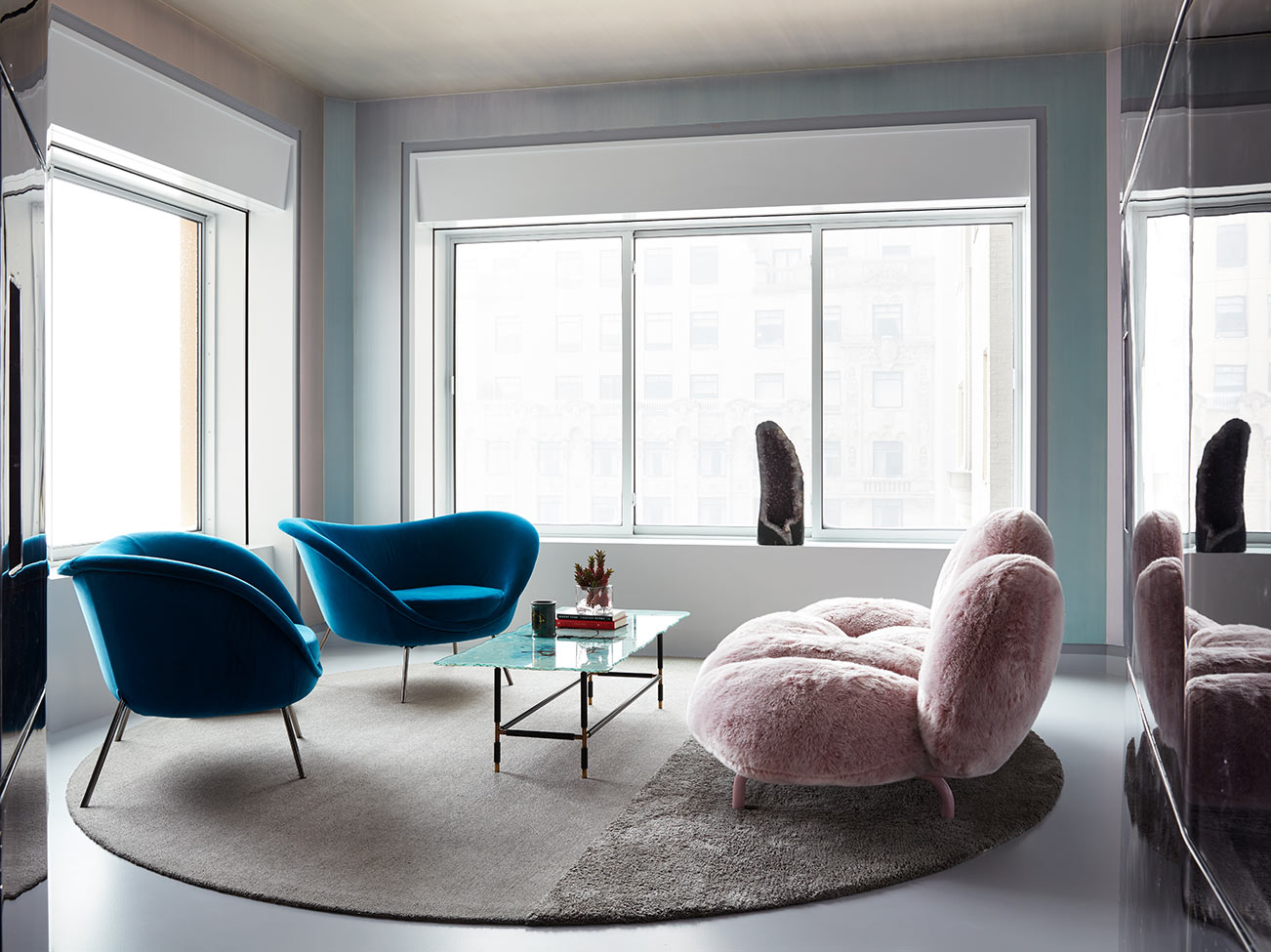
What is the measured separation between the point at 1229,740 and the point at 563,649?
3038 mm

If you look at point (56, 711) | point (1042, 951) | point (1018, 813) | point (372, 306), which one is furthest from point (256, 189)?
point (1042, 951)

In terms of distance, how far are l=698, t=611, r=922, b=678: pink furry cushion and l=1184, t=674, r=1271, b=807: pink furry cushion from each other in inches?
96.4

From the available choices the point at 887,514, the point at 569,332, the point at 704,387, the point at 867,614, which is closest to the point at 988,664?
the point at 867,614

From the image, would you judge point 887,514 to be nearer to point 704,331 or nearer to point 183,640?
point 704,331

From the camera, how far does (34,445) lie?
2.52 ft

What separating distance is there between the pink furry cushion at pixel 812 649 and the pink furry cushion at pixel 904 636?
0.09 meters

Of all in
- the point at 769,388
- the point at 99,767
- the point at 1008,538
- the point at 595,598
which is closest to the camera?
the point at 99,767

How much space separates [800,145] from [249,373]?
2.97 meters

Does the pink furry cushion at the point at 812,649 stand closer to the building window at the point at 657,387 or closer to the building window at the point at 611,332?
the building window at the point at 657,387

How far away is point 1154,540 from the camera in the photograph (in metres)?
0.66

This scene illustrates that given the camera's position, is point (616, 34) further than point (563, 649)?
Yes

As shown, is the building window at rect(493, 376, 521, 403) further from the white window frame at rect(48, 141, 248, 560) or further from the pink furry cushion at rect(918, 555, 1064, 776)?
the pink furry cushion at rect(918, 555, 1064, 776)

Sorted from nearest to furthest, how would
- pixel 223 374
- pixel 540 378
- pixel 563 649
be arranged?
pixel 563 649 → pixel 223 374 → pixel 540 378

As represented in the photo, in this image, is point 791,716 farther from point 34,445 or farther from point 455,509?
point 455,509
